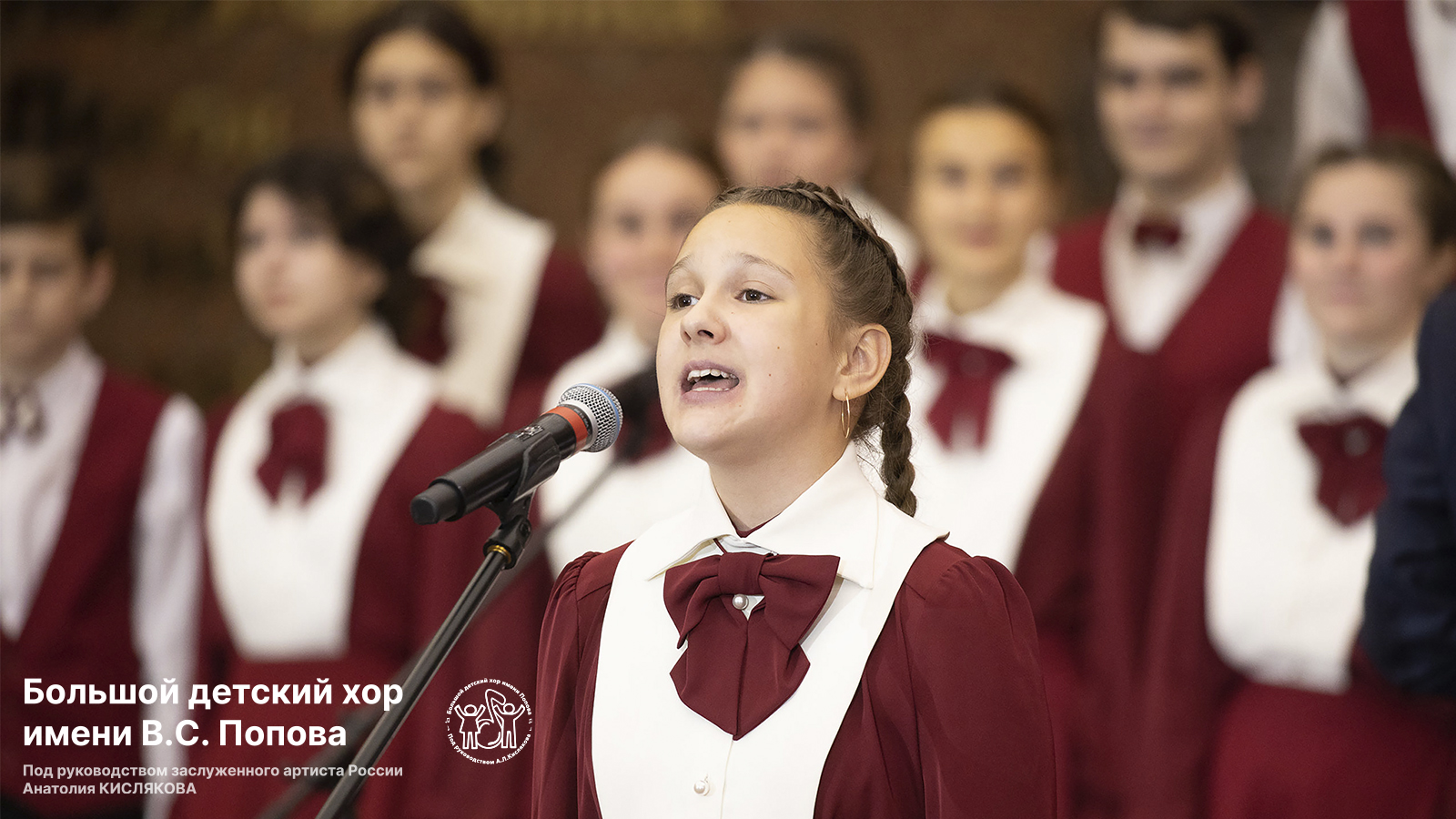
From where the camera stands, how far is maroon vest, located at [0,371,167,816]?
2.56 metres

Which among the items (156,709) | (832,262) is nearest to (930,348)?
(832,262)

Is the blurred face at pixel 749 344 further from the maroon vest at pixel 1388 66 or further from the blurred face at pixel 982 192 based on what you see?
the maroon vest at pixel 1388 66

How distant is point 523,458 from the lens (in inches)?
49.1

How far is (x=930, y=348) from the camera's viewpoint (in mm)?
2506

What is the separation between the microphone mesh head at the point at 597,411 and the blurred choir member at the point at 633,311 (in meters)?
0.87

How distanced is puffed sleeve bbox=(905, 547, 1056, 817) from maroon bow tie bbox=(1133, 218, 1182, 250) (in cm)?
182

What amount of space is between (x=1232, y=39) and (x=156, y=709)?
97.4 inches

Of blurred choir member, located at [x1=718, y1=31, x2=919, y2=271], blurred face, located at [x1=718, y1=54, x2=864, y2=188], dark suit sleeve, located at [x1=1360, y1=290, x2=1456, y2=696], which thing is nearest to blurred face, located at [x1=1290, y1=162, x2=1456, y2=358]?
dark suit sleeve, located at [x1=1360, y1=290, x2=1456, y2=696]

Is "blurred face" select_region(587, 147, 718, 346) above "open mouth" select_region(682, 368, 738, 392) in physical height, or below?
above

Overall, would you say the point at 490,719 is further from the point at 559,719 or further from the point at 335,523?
the point at 335,523

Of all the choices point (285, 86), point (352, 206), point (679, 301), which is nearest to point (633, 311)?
point (352, 206)

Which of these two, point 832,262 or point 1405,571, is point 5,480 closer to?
point 832,262

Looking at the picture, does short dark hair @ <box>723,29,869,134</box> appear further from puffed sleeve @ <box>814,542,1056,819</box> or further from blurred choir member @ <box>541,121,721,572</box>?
puffed sleeve @ <box>814,542,1056,819</box>

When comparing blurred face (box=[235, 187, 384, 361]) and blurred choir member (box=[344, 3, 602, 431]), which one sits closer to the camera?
blurred face (box=[235, 187, 384, 361])
